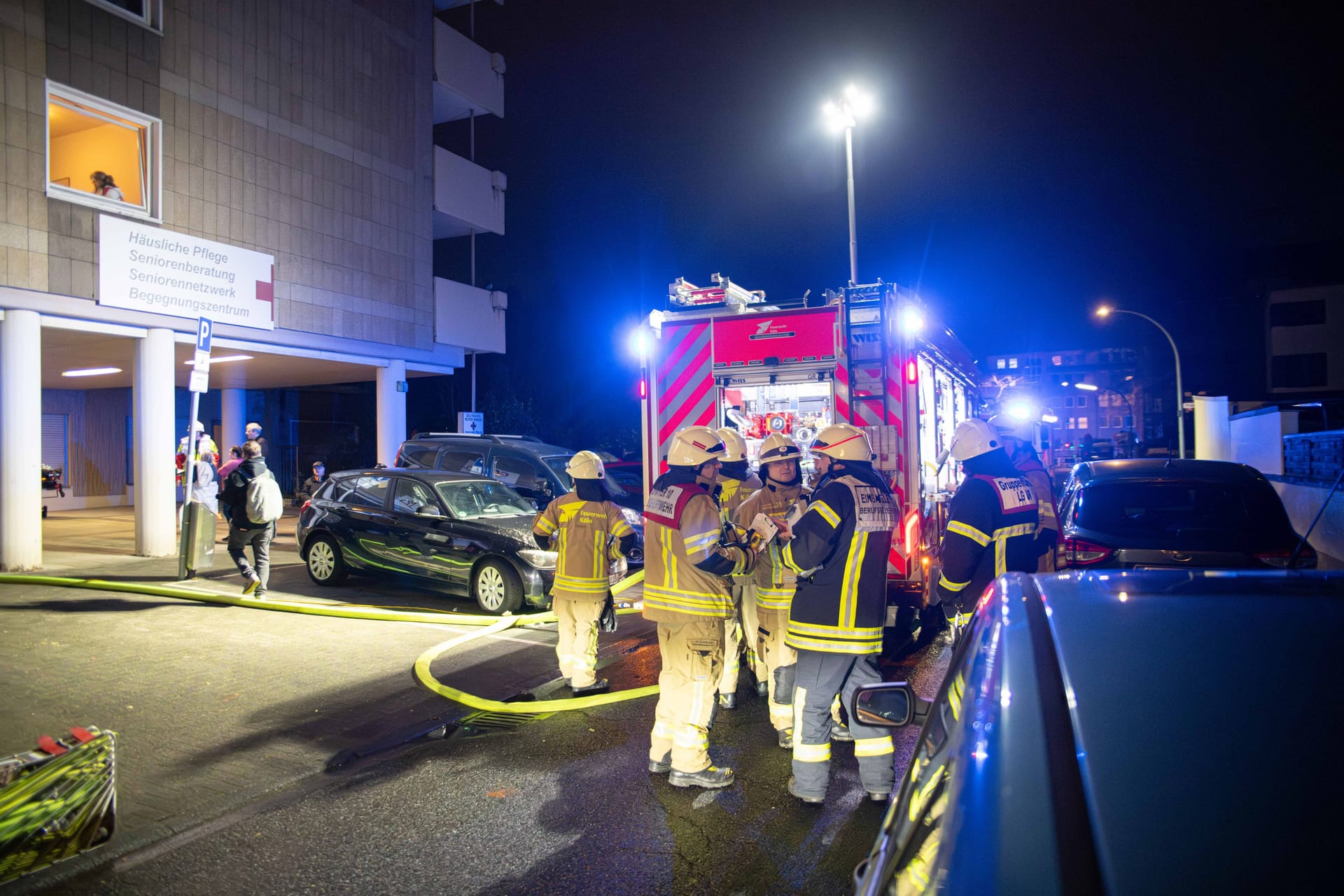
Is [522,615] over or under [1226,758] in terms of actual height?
under

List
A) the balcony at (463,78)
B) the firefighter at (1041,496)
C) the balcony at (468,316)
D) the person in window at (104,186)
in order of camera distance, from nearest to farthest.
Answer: the firefighter at (1041,496) → the person in window at (104,186) → the balcony at (468,316) → the balcony at (463,78)

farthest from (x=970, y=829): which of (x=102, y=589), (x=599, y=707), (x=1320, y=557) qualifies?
(x=1320, y=557)

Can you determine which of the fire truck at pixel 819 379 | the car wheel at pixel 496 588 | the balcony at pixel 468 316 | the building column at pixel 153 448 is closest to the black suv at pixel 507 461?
the car wheel at pixel 496 588

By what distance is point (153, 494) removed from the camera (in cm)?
1373

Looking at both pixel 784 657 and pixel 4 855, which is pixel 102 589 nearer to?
pixel 4 855

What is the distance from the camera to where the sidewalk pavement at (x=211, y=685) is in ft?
15.2

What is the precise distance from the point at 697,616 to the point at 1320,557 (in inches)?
402

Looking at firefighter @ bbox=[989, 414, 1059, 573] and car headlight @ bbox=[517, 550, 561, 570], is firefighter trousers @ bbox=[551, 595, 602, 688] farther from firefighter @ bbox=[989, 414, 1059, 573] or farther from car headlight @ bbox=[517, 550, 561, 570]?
firefighter @ bbox=[989, 414, 1059, 573]

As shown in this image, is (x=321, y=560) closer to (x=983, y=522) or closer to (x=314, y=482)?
(x=983, y=522)

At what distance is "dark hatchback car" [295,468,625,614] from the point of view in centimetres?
909

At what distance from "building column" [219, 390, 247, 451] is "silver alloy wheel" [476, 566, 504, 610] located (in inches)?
665

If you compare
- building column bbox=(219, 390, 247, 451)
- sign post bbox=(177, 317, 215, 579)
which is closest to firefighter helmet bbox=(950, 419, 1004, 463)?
sign post bbox=(177, 317, 215, 579)

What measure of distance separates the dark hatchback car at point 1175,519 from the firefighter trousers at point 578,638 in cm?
347

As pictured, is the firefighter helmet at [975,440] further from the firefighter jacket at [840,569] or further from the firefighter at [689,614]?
the firefighter at [689,614]
